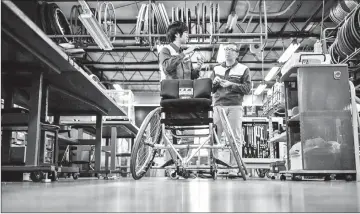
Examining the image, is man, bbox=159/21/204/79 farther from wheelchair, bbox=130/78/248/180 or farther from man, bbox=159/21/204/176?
wheelchair, bbox=130/78/248/180

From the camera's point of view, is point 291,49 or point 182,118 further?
point 291,49

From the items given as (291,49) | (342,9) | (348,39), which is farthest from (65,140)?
(342,9)

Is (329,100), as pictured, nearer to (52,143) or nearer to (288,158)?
(288,158)

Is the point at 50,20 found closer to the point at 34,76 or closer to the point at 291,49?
the point at 34,76

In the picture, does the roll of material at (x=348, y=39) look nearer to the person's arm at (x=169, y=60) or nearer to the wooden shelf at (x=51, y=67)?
the person's arm at (x=169, y=60)

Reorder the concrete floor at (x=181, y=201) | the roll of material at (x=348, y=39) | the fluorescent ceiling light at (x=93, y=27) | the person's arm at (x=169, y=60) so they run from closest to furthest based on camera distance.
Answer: the concrete floor at (x=181, y=201)
the person's arm at (x=169, y=60)
the fluorescent ceiling light at (x=93, y=27)
the roll of material at (x=348, y=39)

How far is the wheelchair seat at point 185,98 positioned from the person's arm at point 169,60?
11.7 inches

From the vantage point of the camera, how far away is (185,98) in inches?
104

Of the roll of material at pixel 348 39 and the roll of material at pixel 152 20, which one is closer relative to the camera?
the roll of material at pixel 152 20

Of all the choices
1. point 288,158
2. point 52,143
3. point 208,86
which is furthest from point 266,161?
point 52,143

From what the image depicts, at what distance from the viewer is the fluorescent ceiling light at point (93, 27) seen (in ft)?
12.9

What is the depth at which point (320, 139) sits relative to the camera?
110 inches

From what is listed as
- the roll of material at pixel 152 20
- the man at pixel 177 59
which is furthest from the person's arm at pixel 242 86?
the roll of material at pixel 152 20

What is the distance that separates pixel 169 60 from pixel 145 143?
2.53 feet
